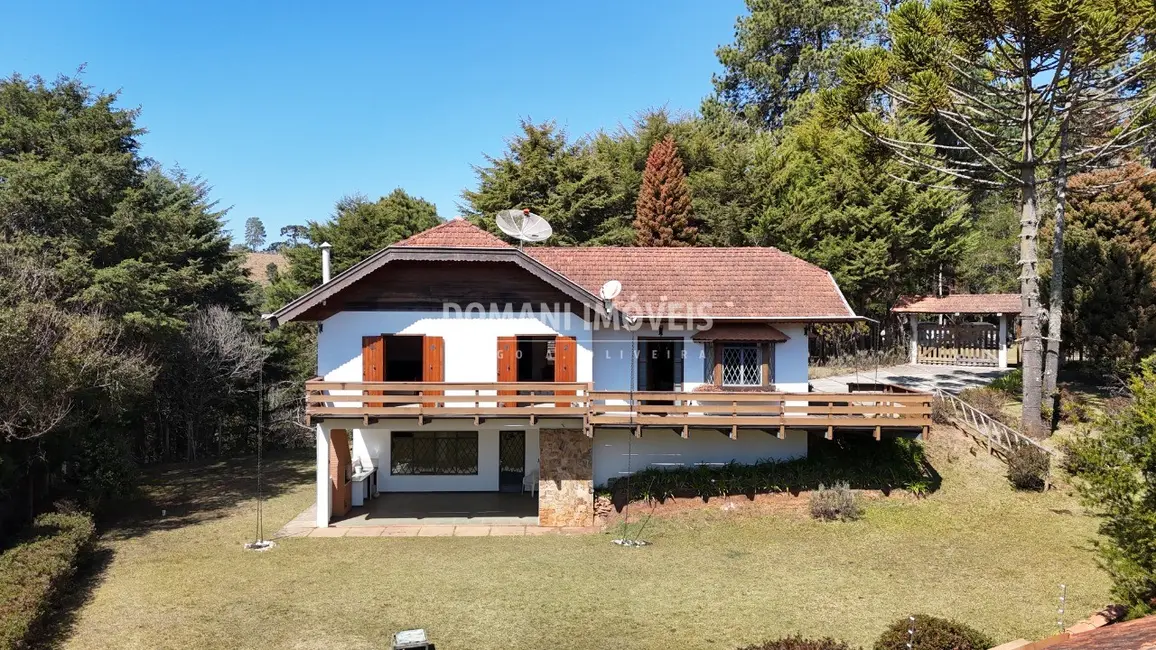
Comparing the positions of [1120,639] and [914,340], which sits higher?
[914,340]

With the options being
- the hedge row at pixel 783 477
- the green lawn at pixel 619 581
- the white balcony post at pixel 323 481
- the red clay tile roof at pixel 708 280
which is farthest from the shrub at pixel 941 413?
the white balcony post at pixel 323 481

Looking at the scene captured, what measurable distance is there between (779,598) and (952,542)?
16.9 ft

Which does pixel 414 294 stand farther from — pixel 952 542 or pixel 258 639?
pixel 952 542

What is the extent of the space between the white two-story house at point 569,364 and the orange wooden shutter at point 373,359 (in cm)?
3

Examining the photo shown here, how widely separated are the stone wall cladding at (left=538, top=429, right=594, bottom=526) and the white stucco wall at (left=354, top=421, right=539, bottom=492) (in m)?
2.61

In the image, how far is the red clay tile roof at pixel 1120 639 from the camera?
201 inches

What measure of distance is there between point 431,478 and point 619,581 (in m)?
8.18

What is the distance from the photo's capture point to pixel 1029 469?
15.6 meters

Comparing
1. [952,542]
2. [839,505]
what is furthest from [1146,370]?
[839,505]

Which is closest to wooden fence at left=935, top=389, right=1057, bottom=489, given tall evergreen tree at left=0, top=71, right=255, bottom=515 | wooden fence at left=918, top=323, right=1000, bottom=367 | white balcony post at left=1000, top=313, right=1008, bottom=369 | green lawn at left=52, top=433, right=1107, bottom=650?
green lawn at left=52, top=433, right=1107, bottom=650

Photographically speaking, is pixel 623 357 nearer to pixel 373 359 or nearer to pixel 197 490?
pixel 373 359

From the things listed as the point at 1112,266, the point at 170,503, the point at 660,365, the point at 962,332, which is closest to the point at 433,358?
the point at 660,365

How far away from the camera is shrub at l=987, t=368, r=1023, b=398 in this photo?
22.2m

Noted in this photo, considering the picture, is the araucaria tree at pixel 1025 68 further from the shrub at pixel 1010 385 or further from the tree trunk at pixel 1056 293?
the shrub at pixel 1010 385
